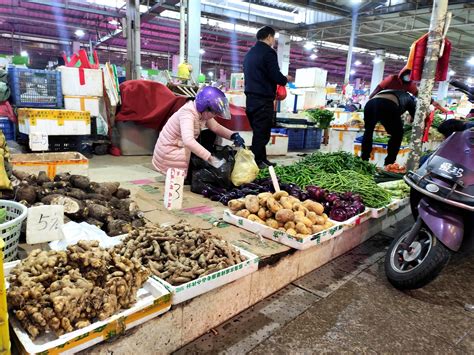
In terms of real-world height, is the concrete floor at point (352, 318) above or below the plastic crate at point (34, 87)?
below

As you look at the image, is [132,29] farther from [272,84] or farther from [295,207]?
[295,207]

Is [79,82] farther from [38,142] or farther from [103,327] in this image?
[103,327]

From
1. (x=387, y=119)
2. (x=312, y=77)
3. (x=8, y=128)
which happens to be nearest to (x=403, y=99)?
(x=387, y=119)

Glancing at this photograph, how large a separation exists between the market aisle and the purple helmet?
6.97 feet

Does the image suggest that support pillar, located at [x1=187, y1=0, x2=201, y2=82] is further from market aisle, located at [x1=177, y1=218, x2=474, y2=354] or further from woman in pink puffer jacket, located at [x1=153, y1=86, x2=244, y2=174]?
market aisle, located at [x1=177, y1=218, x2=474, y2=354]

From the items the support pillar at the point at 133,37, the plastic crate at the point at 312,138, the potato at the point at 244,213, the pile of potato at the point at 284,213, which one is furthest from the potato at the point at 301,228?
the support pillar at the point at 133,37

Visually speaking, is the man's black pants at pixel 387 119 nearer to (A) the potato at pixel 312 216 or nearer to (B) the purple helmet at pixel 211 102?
(B) the purple helmet at pixel 211 102

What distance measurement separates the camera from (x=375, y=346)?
7.30 feet

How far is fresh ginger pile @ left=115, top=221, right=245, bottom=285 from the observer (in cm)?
220

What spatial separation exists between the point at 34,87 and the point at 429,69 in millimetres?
6345

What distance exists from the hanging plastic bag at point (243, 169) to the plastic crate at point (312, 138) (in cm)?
663

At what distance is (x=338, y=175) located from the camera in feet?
15.0

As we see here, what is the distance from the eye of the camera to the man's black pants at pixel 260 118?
18.4 ft

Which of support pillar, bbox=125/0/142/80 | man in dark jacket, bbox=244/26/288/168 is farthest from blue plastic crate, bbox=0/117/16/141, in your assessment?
support pillar, bbox=125/0/142/80
